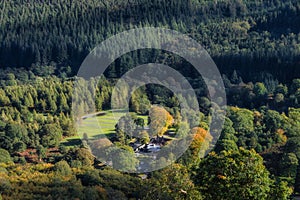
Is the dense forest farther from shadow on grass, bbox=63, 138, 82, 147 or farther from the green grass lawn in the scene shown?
the green grass lawn

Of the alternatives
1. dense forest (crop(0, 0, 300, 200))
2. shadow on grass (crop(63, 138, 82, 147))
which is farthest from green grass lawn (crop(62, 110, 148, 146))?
dense forest (crop(0, 0, 300, 200))

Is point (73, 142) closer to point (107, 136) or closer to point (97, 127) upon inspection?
point (97, 127)

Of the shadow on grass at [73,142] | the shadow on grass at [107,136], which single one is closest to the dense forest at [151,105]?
the shadow on grass at [73,142]

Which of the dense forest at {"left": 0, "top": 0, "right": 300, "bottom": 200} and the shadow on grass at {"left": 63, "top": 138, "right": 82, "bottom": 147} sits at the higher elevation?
the dense forest at {"left": 0, "top": 0, "right": 300, "bottom": 200}

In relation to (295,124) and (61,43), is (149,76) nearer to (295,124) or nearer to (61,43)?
(295,124)

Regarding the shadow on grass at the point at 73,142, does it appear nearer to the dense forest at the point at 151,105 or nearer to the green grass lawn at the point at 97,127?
the green grass lawn at the point at 97,127

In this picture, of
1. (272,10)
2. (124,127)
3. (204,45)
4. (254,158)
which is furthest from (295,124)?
(272,10)

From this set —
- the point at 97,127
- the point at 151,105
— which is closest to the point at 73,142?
the point at 97,127
